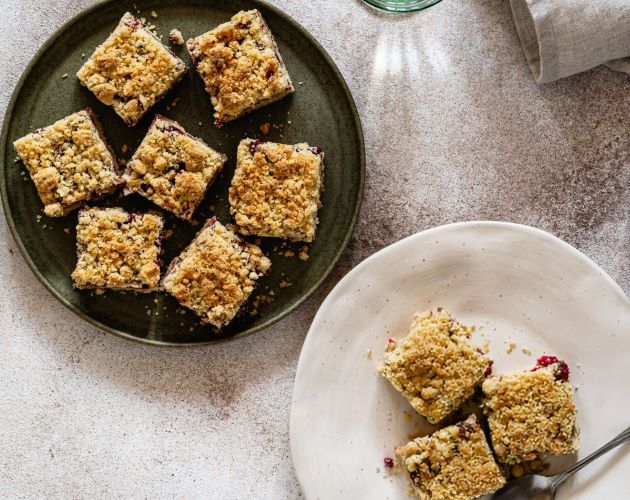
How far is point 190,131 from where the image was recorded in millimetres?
2637

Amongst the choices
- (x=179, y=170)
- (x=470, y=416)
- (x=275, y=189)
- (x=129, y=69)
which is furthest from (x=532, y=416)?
(x=129, y=69)

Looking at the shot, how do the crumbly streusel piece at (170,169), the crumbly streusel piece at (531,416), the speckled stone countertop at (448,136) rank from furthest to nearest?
the speckled stone countertop at (448,136) → the crumbly streusel piece at (170,169) → the crumbly streusel piece at (531,416)

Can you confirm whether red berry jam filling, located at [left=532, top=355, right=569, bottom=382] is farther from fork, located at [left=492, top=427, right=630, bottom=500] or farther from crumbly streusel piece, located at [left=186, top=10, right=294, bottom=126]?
crumbly streusel piece, located at [left=186, top=10, right=294, bottom=126]

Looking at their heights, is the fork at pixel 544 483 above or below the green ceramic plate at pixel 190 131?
below

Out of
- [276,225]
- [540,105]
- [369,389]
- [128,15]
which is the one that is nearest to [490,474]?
[369,389]

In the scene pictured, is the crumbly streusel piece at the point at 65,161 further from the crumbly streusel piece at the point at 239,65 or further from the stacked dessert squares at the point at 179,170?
the crumbly streusel piece at the point at 239,65

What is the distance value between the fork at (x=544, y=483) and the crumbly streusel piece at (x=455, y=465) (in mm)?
107

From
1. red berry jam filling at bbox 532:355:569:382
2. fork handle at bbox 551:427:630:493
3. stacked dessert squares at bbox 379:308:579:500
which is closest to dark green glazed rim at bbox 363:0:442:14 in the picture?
stacked dessert squares at bbox 379:308:579:500

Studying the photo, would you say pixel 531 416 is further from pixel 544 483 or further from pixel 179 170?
pixel 179 170

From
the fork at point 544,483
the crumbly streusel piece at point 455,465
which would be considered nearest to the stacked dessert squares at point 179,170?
the crumbly streusel piece at point 455,465

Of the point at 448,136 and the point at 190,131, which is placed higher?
the point at 190,131

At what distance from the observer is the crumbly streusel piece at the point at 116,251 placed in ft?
8.25

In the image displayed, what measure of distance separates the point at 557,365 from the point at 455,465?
529 millimetres

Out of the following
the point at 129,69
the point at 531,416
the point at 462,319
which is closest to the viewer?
the point at 531,416
